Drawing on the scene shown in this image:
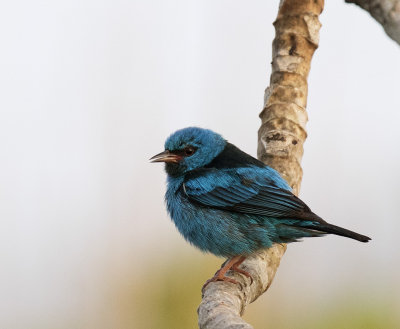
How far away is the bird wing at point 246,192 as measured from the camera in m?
5.26

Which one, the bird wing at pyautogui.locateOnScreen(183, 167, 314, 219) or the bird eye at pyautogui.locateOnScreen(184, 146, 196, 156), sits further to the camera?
the bird eye at pyautogui.locateOnScreen(184, 146, 196, 156)

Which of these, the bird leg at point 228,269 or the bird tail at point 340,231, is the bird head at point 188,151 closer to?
the bird leg at point 228,269

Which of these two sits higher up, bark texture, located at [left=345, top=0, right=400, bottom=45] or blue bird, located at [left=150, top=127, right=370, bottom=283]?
bark texture, located at [left=345, top=0, right=400, bottom=45]

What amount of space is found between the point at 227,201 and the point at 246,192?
0.15 meters

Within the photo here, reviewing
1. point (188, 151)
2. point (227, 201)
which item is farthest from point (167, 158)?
point (227, 201)

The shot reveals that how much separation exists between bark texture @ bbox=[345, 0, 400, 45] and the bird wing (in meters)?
1.62

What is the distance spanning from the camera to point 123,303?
6531 mm

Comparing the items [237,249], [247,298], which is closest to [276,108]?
[237,249]

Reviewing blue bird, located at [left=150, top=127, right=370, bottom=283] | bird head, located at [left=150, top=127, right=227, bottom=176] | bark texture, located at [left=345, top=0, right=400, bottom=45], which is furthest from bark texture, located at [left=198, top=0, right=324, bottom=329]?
bark texture, located at [left=345, top=0, right=400, bottom=45]

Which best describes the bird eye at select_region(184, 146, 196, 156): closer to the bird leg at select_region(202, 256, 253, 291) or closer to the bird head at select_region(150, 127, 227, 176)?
the bird head at select_region(150, 127, 227, 176)

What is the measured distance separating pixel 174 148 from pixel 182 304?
49.2 inches

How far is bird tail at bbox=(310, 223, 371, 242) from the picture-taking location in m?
4.64

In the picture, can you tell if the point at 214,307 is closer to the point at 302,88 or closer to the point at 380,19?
the point at 380,19

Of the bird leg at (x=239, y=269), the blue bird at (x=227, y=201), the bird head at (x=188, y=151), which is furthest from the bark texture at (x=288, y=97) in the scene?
the bird head at (x=188, y=151)
